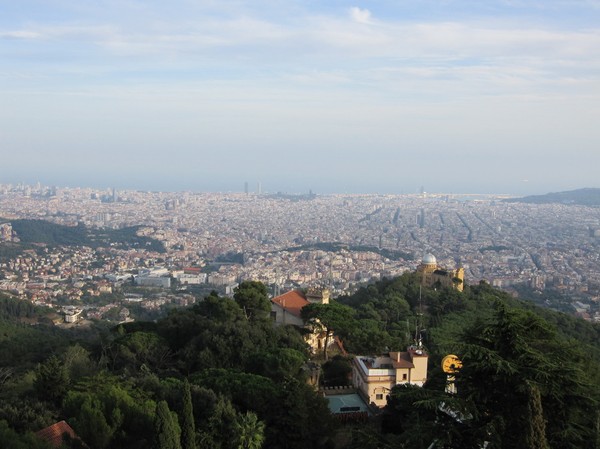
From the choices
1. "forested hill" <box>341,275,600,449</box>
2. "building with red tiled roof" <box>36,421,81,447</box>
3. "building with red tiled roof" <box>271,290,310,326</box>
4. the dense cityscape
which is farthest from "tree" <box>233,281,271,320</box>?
the dense cityscape

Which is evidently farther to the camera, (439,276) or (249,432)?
(439,276)

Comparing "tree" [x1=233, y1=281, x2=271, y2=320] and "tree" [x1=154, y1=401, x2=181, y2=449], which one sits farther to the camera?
"tree" [x1=233, y1=281, x2=271, y2=320]

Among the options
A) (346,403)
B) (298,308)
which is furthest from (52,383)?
(298,308)

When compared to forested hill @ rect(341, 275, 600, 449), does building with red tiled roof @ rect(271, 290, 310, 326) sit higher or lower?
lower

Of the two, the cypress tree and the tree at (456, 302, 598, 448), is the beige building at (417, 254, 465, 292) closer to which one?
the tree at (456, 302, 598, 448)

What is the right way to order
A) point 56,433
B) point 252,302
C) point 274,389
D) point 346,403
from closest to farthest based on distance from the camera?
point 56,433 < point 274,389 < point 346,403 < point 252,302

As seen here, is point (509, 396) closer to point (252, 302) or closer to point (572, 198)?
point (252, 302)

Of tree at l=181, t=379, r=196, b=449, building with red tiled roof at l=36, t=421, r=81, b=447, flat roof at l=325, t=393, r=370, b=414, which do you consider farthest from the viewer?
flat roof at l=325, t=393, r=370, b=414
